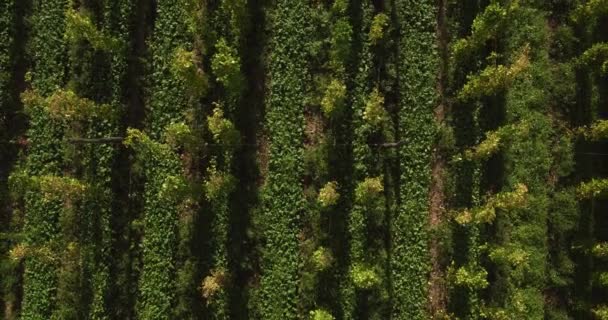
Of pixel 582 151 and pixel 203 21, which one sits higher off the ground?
pixel 203 21

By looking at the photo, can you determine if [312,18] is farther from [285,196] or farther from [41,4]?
[41,4]

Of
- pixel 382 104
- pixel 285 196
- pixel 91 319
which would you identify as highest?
pixel 382 104

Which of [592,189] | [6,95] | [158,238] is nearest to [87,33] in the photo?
[6,95]

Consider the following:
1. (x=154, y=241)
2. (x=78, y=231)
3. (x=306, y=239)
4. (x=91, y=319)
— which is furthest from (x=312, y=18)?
(x=91, y=319)
